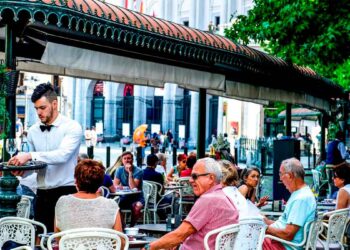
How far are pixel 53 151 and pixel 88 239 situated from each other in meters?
1.80

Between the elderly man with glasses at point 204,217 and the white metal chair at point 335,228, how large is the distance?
94.1 inches

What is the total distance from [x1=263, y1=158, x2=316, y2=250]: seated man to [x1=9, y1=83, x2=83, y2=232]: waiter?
1938 mm

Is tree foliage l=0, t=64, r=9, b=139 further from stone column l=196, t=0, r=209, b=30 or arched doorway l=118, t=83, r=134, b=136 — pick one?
arched doorway l=118, t=83, r=134, b=136

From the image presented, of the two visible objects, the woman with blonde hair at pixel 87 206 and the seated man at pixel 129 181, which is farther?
the seated man at pixel 129 181

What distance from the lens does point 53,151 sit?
23.9ft

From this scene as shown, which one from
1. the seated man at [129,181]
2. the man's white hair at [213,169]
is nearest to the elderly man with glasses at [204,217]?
the man's white hair at [213,169]

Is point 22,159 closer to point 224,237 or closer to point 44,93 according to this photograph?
point 44,93

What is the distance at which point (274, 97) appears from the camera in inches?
720

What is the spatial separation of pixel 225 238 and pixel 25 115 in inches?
2785

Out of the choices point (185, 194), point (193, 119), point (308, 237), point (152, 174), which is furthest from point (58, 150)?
→ point (193, 119)

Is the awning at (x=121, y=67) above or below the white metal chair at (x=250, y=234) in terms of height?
above

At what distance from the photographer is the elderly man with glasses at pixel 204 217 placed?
6164 millimetres

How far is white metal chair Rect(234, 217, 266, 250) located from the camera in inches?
248

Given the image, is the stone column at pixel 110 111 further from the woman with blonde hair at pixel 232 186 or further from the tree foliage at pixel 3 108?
the woman with blonde hair at pixel 232 186
